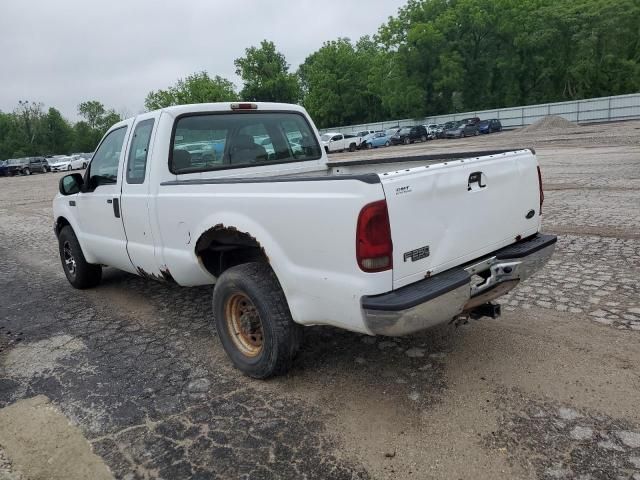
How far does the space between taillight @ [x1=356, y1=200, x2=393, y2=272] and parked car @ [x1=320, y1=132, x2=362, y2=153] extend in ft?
119

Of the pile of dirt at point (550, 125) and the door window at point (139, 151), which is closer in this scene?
the door window at point (139, 151)

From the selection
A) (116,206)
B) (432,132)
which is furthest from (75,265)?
(432,132)

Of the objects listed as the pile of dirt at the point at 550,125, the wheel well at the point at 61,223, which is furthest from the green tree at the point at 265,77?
the wheel well at the point at 61,223

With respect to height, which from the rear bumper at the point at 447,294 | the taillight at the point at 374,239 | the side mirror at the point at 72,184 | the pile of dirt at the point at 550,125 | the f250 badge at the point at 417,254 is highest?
the side mirror at the point at 72,184

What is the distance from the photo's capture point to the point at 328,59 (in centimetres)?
6594

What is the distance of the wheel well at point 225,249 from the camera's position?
11.8 ft

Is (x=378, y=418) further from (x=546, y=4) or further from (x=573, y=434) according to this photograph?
(x=546, y=4)

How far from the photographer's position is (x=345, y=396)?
3404 millimetres

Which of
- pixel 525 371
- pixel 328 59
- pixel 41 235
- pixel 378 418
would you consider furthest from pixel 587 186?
pixel 328 59

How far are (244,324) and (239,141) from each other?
182cm

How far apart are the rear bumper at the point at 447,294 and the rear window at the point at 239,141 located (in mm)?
2329

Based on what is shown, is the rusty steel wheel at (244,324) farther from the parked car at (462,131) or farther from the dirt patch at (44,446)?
the parked car at (462,131)

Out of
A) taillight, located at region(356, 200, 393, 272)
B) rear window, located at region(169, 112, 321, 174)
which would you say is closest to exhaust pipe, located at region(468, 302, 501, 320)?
taillight, located at region(356, 200, 393, 272)

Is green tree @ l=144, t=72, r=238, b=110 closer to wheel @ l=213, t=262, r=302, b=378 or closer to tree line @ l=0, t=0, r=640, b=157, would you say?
tree line @ l=0, t=0, r=640, b=157
